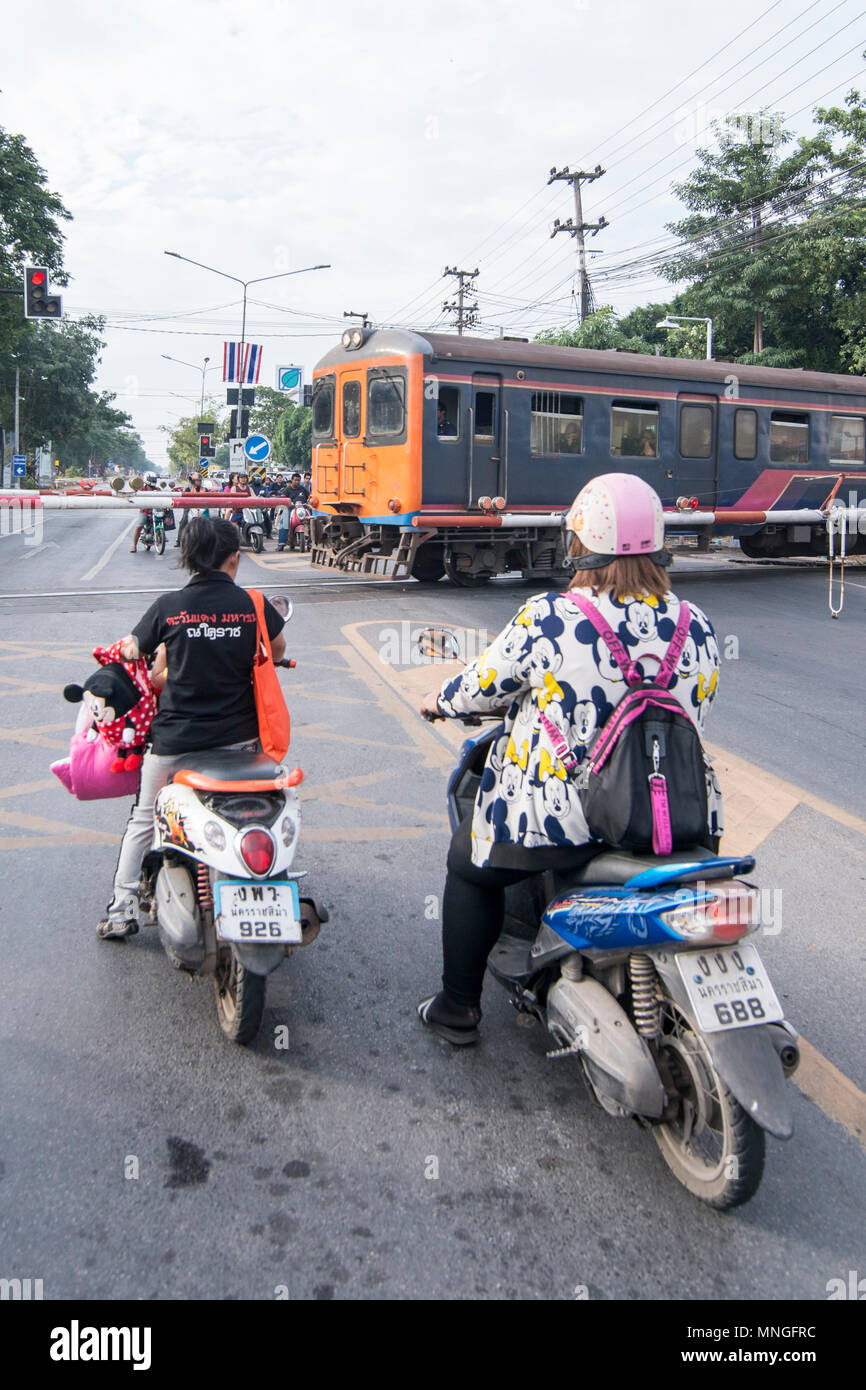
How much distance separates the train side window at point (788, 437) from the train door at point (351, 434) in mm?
6936

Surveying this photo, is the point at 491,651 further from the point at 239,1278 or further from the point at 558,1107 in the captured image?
the point at 239,1278

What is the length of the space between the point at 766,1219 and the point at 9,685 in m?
7.34

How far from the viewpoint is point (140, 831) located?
4043mm

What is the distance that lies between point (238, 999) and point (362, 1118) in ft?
1.77

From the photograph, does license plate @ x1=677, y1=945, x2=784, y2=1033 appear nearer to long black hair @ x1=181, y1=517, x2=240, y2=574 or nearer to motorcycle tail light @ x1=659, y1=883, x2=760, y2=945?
motorcycle tail light @ x1=659, y1=883, x2=760, y2=945

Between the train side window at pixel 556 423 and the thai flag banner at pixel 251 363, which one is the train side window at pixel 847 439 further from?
the thai flag banner at pixel 251 363

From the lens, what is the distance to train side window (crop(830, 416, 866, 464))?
1900cm

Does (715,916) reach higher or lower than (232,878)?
higher

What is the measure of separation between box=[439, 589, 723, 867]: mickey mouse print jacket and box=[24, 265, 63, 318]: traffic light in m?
21.2

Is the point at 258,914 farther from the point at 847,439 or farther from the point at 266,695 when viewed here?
the point at 847,439

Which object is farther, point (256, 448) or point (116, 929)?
point (256, 448)

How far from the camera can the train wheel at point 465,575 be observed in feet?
51.8

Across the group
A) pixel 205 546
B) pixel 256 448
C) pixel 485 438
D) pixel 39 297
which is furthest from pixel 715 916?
pixel 256 448

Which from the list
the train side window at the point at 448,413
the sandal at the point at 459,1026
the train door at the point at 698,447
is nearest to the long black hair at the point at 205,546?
the sandal at the point at 459,1026
